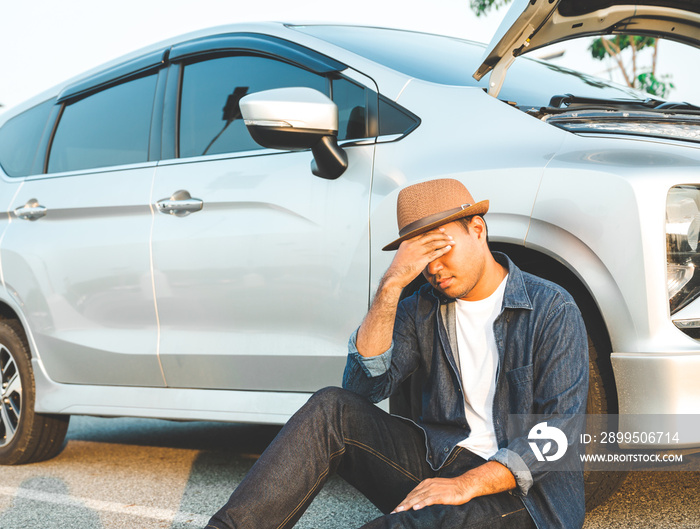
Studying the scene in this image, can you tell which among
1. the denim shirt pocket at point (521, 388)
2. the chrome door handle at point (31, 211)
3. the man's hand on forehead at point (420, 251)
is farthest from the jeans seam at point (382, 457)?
the chrome door handle at point (31, 211)

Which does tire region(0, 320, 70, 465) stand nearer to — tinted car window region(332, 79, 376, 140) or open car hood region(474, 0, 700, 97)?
tinted car window region(332, 79, 376, 140)

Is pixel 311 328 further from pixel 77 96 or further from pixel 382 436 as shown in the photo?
pixel 77 96

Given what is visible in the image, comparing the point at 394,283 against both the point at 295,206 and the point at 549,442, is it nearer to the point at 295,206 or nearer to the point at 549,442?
the point at 549,442

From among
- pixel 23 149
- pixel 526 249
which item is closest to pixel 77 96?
pixel 23 149

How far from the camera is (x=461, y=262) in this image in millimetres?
2312

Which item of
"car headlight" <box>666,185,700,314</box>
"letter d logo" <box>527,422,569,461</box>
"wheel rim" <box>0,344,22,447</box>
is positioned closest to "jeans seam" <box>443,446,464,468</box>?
"letter d logo" <box>527,422,569,461</box>

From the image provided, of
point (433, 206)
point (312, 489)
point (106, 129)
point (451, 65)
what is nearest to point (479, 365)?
point (433, 206)

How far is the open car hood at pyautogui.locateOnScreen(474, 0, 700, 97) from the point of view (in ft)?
8.16

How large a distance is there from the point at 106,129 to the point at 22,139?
877mm

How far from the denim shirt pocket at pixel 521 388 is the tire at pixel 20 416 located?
9.83 feet

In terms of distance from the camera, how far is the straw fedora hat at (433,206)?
2.30 m

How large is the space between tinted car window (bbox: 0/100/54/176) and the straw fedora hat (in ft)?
9.71

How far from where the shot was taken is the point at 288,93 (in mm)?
2895

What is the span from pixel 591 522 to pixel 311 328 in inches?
48.2
